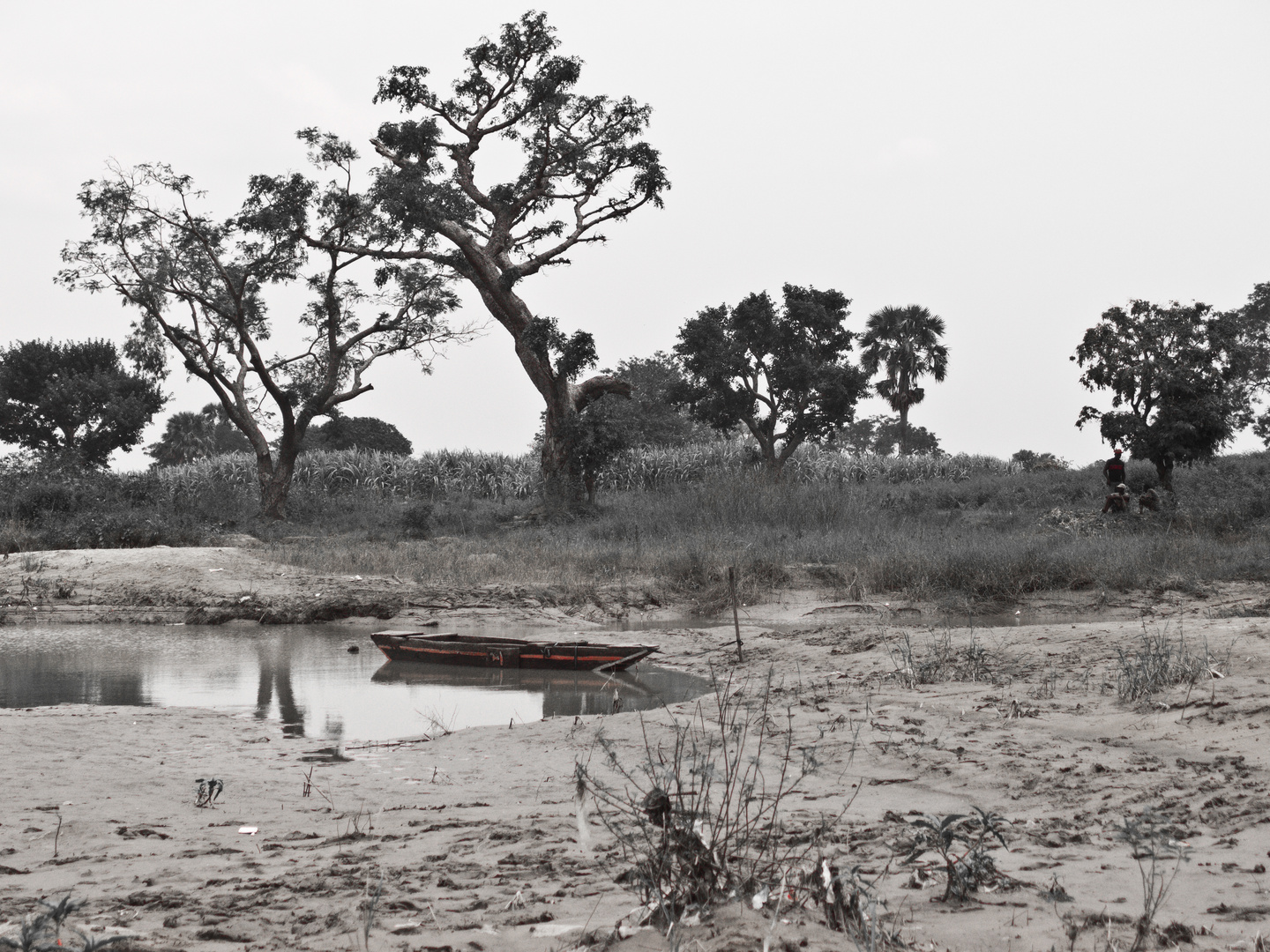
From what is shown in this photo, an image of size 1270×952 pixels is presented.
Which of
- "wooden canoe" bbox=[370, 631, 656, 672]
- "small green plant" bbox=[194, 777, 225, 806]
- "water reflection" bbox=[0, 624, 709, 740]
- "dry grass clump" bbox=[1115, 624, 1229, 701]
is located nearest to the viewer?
"small green plant" bbox=[194, 777, 225, 806]

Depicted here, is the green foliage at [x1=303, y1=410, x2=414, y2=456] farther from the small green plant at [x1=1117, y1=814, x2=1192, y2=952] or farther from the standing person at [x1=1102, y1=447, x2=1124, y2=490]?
the small green plant at [x1=1117, y1=814, x2=1192, y2=952]

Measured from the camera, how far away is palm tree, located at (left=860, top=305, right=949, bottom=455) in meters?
47.7

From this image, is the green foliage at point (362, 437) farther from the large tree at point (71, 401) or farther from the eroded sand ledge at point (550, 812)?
the eroded sand ledge at point (550, 812)

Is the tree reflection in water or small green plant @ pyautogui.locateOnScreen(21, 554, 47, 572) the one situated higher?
small green plant @ pyautogui.locateOnScreen(21, 554, 47, 572)

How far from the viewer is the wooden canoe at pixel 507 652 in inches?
384

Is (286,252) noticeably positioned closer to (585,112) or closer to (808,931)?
(585,112)

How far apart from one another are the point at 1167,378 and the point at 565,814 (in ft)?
86.4

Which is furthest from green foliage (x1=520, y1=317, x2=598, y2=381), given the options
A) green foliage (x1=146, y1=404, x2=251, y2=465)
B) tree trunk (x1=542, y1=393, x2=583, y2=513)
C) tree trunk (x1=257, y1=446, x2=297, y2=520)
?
green foliage (x1=146, y1=404, x2=251, y2=465)

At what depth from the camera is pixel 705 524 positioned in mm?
22922

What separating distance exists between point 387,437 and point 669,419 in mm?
17876

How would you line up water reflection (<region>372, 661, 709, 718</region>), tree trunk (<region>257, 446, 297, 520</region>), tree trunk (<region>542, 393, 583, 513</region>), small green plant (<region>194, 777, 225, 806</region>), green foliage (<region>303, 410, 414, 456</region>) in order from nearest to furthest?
1. small green plant (<region>194, 777, 225, 806</region>)
2. water reflection (<region>372, 661, 709, 718</region>)
3. tree trunk (<region>542, 393, 583, 513</region>)
4. tree trunk (<region>257, 446, 297, 520</region>)
5. green foliage (<region>303, 410, 414, 456</region>)

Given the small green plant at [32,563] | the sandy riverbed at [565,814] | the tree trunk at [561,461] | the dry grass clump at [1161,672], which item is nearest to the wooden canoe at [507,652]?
the sandy riverbed at [565,814]

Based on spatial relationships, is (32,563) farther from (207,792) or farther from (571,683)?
(207,792)

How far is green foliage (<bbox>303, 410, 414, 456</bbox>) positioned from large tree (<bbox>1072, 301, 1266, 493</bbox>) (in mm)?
36923
